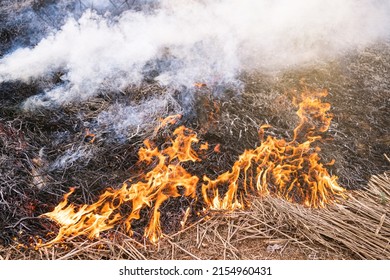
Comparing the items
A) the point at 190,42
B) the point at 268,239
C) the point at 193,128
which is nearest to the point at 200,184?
the point at 193,128

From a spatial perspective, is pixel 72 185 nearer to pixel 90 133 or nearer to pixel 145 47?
pixel 90 133

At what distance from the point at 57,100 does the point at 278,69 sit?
2.33 m

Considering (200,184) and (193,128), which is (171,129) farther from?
(200,184)

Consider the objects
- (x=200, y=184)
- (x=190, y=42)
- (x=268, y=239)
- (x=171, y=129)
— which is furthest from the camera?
(x=190, y=42)

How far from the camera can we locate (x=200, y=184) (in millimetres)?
2693

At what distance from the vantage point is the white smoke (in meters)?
3.34

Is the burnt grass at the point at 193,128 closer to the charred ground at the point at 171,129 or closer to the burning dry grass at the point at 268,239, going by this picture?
the charred ground at the point at 171,129

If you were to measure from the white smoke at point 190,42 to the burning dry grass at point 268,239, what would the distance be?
147cm

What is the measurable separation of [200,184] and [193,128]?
58 centimetres

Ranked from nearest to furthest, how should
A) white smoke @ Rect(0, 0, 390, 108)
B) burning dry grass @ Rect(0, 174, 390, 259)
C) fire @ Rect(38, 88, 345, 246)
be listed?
burning dry grass @ Rect(0, 174, 390, 259) → fire @ Rect(38, 88, 345, 246) → white smoke @ Rect(0, 0, 390, 108)

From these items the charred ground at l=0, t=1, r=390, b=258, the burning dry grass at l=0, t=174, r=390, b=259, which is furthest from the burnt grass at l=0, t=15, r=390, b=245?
the burning dry grass at l=0, t=174, r=390, b=259

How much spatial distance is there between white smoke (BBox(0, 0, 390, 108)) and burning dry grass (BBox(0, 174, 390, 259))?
1469 millimetres

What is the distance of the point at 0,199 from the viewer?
7.93ft

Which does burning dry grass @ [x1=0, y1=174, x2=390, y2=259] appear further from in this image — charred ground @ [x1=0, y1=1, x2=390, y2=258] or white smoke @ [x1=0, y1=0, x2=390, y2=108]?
white smoke @ [x1=0, y1=0, x2=390, y2=108]
